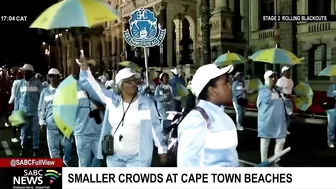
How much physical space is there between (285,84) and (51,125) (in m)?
1.79

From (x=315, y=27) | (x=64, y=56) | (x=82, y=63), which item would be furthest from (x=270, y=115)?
(x=64, y=56)

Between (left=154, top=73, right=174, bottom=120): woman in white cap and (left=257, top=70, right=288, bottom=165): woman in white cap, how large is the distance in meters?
0.74

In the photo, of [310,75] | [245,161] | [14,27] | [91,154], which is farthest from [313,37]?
[14,27]

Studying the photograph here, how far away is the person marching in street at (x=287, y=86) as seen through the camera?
3600mm

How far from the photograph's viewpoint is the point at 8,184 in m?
3.57

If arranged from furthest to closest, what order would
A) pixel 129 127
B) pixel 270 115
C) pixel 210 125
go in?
pixel 270 115, pixel 129 127, pixel 210 125

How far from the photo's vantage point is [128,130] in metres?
3.13

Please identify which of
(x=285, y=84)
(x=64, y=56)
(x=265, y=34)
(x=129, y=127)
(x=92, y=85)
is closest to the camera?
(x=129, y=127)

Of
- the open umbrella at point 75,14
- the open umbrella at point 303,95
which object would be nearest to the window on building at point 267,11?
the open umbrella at point 303,95

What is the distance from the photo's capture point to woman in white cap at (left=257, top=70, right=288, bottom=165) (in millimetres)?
3674

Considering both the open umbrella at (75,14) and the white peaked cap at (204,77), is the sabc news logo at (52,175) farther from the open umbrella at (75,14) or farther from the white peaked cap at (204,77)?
the white peaked cap at (204,77)

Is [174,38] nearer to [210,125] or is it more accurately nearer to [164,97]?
[164,97]

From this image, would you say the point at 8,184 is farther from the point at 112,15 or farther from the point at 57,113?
the point at 112,15

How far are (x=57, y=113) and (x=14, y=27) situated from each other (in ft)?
2.25
